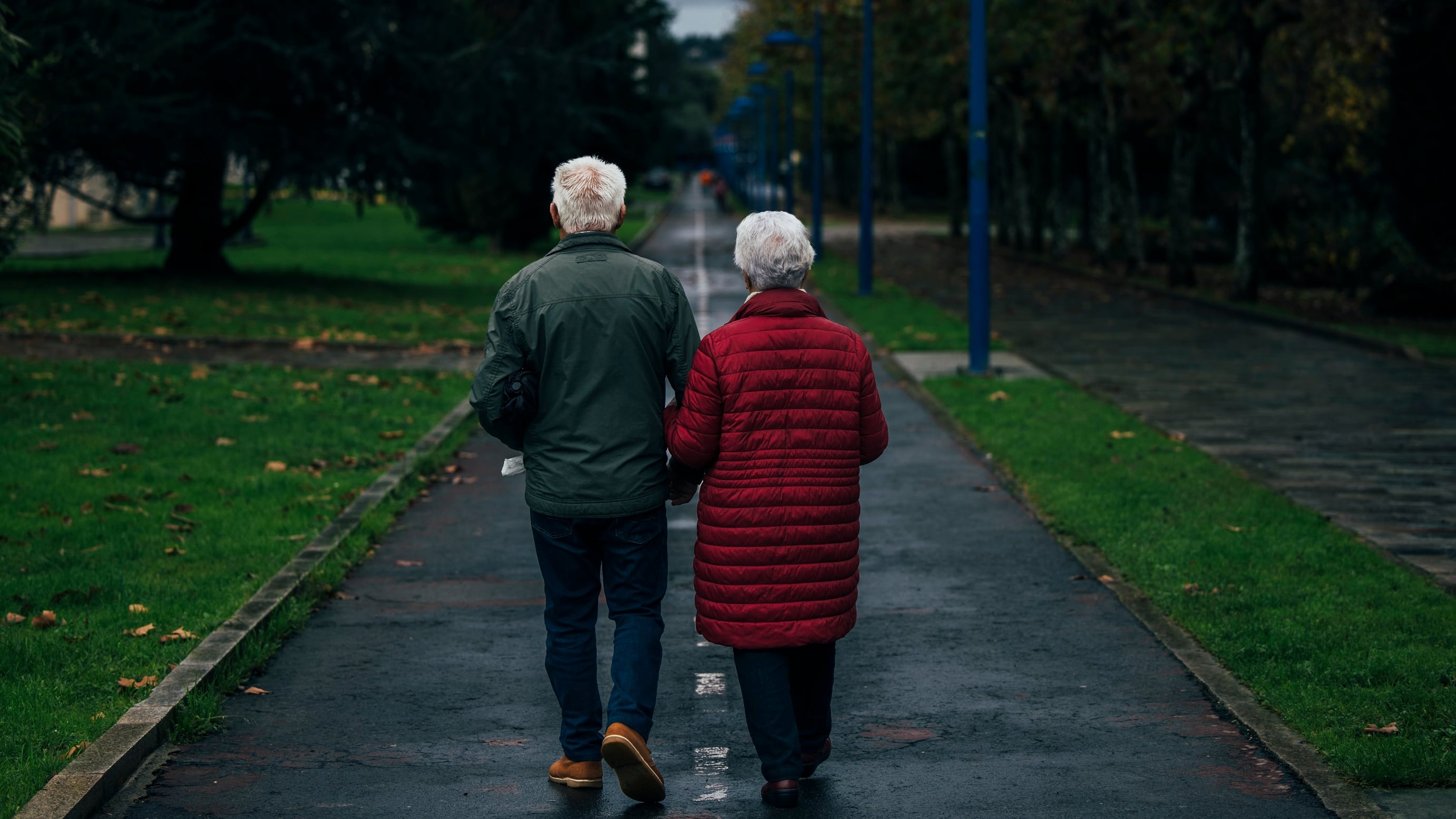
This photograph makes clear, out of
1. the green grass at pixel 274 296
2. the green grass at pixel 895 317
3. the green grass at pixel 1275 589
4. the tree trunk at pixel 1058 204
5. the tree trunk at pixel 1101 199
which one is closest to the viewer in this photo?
the green grass at pixel 1275 589

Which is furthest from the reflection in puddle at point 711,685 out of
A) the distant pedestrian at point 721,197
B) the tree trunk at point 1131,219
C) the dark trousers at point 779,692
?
the distant pedestrian at point 721,197

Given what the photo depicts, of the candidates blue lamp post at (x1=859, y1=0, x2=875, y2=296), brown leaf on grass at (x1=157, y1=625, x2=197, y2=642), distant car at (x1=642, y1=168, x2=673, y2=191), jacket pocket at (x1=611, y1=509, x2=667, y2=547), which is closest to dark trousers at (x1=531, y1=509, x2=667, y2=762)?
jacket pocket at (x1=611, y1=509, x2=667, y2=547)

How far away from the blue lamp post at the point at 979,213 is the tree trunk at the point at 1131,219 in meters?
18.2

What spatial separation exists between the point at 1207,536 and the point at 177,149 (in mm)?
20634

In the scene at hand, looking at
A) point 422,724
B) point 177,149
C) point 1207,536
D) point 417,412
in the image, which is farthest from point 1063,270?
point 422,724

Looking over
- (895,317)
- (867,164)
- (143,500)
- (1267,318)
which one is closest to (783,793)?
(143,500)

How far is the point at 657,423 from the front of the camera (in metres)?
4.98

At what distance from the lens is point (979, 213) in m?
16.8

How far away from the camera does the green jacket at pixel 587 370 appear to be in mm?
4887

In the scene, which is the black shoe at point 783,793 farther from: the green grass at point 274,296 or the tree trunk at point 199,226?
the tree trunk at point 199,226

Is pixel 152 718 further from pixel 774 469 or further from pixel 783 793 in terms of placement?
pixel 774 469

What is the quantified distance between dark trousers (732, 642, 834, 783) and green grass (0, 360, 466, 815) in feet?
6.77

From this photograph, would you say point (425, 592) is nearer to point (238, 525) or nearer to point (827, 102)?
point (238, 525)

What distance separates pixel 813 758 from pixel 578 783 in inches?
27.9
